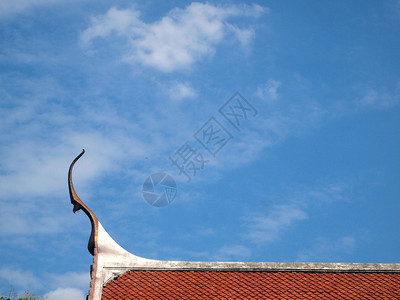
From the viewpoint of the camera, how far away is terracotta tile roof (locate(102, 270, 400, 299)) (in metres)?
16.0

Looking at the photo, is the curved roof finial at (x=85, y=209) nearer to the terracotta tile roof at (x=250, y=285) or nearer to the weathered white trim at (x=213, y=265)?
the weathered white trim at (x=213, y=265)

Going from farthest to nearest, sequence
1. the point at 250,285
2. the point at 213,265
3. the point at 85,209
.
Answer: the point at 85,209
the point at 213,265
the point at 250,285

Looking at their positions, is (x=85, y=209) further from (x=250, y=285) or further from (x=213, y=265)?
(x=250, y=285)

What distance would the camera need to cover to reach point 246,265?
17.1m

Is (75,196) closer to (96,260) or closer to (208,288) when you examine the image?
(96,260)

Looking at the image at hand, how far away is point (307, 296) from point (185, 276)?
12.3 feet

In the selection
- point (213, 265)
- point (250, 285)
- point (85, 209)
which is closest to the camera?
point (250, 285)

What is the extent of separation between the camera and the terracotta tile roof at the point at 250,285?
1600cm

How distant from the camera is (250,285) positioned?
54.0 feet

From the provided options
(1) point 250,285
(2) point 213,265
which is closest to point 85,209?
(2) point 213,265

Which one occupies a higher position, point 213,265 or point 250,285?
point 213,265

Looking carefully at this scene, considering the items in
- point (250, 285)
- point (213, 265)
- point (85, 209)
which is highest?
point (85, 209)

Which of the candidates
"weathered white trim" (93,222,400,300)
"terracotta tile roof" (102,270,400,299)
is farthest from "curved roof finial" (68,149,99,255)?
"terracotta tile roof" (102,270,400,299)

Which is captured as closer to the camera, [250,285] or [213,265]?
[250,285]
